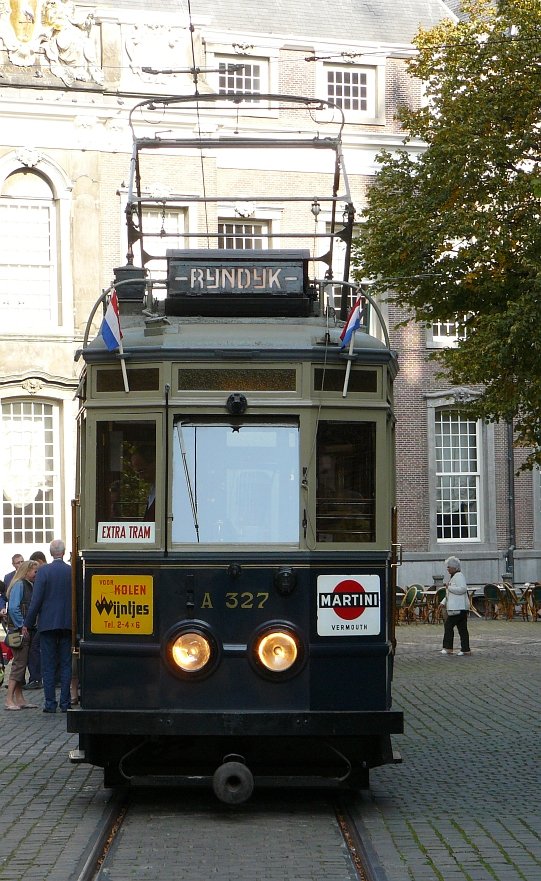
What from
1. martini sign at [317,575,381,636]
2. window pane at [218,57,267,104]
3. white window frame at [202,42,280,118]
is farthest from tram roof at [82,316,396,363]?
window pane at [218,57,267,104]

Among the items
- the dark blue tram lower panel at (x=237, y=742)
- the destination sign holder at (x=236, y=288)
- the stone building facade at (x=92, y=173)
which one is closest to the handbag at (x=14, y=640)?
the dark blue tram lower panel at (x=237, y=742)

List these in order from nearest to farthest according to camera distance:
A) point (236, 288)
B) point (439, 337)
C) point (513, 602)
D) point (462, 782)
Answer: point (236, 288)
point (462, 782)
point (513, 602)
point (439, 337)

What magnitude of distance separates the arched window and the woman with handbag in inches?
591

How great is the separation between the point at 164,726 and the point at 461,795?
234cm

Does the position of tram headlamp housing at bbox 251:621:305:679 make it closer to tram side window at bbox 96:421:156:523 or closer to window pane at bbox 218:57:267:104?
tram side window at bbox 96:421:156:523

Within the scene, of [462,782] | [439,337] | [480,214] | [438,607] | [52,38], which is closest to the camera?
[462,782]

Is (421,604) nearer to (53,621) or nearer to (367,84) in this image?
(367,84)

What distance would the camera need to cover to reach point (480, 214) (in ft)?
72.8

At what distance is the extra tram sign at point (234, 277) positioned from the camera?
9.61m

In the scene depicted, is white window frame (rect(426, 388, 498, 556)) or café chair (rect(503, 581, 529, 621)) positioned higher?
white window frame (rect(426, 388, 498, 556))

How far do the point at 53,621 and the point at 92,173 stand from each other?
1895cm

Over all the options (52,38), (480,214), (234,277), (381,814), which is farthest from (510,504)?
(381,814)

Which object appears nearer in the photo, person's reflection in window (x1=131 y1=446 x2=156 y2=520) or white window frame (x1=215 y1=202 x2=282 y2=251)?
person's reflection in window (x1=131 y1=446 x2=156 y2=520)

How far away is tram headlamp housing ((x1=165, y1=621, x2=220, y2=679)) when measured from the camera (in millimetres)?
8734
